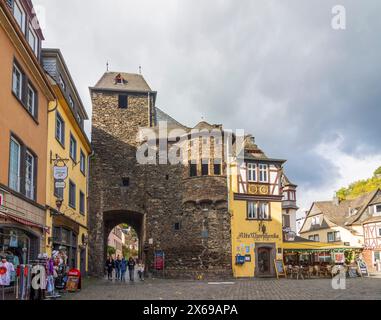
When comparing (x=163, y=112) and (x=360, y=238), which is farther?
(x=360, y=238)

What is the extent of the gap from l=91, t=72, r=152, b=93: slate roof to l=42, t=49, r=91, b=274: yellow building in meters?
5.07

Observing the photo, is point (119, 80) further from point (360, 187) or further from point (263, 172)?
point (360, 187)

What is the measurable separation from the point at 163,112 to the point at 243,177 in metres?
12.2

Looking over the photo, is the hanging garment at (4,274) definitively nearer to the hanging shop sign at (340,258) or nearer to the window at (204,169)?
the window at (204,169)

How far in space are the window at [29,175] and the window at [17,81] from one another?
2.15 meters

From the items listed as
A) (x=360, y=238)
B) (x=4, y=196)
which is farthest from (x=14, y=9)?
(x=360, y=238)

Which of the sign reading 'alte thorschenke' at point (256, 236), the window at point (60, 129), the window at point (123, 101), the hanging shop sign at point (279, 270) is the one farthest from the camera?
the window at point (123, 101)

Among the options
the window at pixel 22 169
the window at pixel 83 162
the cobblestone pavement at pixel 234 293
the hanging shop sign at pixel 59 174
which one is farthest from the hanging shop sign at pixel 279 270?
the window at pixel 22 169

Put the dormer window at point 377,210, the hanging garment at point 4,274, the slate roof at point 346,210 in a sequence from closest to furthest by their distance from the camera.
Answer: the hanging garment at point 4,274 < the dormer window at point 377,210 < the slate roof at point 346,210

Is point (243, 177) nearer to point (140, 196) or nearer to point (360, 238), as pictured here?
point (140, 196)

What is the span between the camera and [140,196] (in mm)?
33094

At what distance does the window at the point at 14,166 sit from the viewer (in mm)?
14781

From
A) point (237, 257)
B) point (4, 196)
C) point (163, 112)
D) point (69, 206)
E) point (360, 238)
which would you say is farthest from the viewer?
point (360, 238)

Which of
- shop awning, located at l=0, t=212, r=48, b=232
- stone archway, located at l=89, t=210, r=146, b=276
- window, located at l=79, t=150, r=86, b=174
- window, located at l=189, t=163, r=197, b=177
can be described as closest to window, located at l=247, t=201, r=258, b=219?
window, located at l=189, t=163, r=197, b=177
